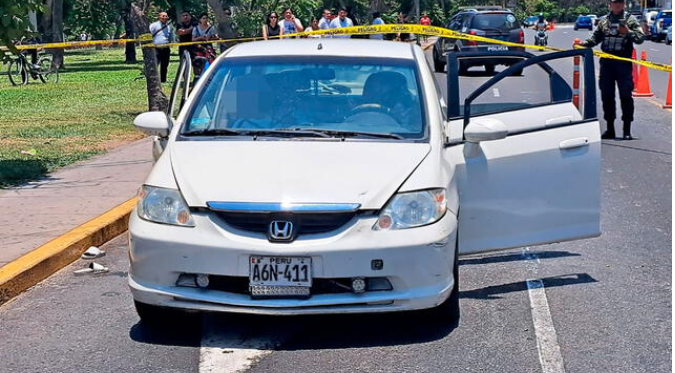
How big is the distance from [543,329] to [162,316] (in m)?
2.14

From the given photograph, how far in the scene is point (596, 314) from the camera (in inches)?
249

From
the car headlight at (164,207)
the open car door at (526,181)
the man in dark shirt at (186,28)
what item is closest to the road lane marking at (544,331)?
the open car door at (526,181)

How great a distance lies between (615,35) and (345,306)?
9.26 metres

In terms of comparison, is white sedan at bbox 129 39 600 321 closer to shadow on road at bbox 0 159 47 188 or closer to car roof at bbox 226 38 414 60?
car roof at bbox 226 38 414 60

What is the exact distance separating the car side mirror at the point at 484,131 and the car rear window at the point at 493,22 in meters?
25.8

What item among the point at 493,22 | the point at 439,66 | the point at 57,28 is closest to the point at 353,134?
the point at 439,66

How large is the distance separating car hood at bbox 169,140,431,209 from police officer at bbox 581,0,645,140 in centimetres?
792

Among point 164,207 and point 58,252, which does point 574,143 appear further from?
point 58,252

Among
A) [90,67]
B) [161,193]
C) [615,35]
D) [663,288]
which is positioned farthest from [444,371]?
[90,67]

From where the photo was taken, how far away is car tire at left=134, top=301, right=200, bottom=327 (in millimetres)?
5871

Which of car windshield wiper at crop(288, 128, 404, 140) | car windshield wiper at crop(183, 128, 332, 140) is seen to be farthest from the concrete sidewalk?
car windshield wiper at crop(288, 128, 404, 140)

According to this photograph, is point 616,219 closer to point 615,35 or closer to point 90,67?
point 615,35

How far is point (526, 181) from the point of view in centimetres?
660

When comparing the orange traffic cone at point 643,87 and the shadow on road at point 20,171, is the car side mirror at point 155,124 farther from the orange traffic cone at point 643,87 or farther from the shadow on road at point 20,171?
the orange traffic cone at point 643,87
